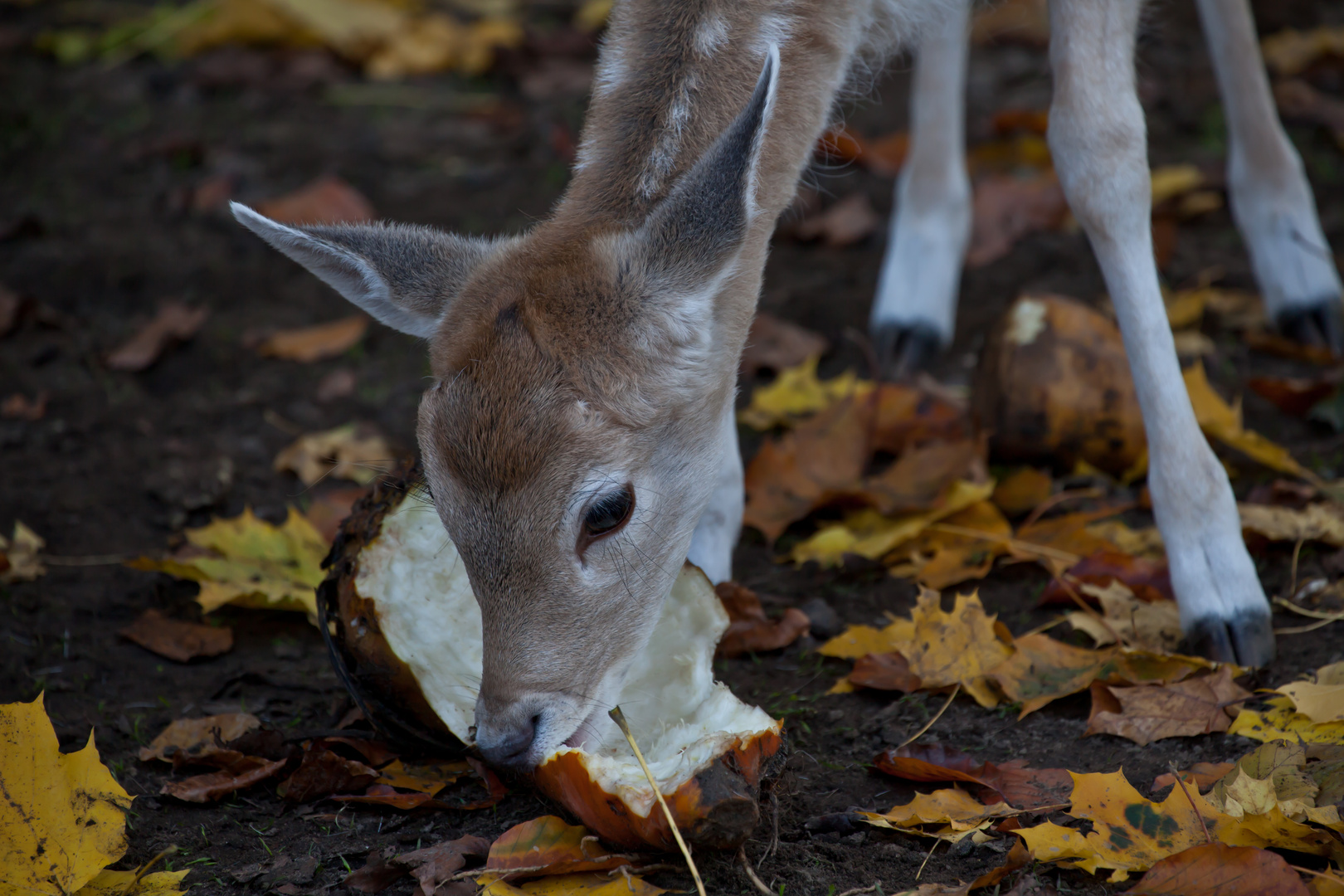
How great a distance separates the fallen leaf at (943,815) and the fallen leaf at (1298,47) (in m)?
5.95

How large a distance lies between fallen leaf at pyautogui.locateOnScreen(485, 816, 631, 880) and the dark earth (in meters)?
0.12

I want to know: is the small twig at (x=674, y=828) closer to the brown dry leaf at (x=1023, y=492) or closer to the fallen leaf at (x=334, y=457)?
the brown dry leaf at (x=1023, y=492)

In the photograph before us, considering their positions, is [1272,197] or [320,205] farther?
[320,205]

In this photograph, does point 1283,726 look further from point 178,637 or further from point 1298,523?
point 178,637

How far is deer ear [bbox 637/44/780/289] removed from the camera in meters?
2.69

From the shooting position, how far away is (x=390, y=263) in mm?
3213

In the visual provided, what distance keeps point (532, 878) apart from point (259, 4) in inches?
297

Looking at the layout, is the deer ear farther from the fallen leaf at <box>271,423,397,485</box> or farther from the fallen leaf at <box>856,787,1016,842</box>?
the fallen leaf at <box>271,423,397,485</box>

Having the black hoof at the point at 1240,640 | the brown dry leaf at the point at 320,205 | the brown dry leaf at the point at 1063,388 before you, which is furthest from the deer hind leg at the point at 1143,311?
the brown dry leaf at the point at 320,205

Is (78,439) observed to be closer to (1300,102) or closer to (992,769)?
(992,769)

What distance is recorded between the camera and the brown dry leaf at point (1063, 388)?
13.7ft

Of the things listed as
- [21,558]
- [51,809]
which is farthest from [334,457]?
[51,809]

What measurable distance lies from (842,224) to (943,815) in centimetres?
415

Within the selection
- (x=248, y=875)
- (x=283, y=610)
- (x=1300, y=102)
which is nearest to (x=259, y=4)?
(x=283, y=610)
